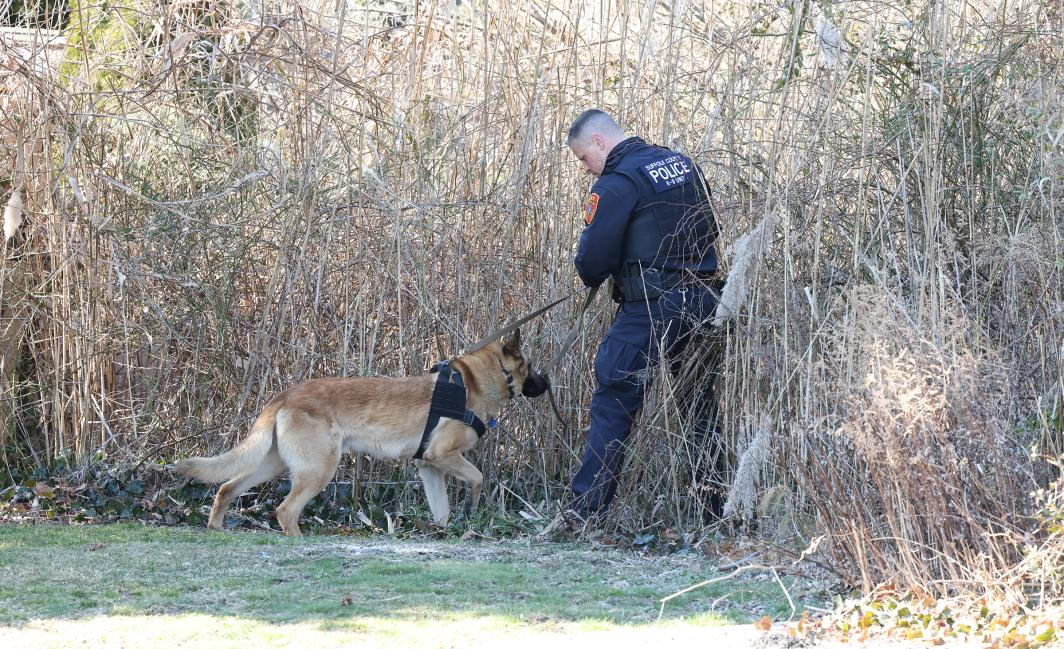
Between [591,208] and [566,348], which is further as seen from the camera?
[566,348]

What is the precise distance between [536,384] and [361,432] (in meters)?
1.01

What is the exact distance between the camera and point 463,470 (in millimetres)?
6430

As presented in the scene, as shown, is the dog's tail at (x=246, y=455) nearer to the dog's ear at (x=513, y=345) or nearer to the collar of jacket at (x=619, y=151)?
the dog's ear at (x=513, y=345)

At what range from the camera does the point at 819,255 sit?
536 centimetres

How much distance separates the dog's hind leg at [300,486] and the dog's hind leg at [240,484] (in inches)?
6.4

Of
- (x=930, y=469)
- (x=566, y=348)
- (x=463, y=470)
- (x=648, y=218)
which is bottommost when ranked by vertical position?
(x=463, y=470)

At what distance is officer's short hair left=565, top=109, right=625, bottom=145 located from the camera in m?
5.98

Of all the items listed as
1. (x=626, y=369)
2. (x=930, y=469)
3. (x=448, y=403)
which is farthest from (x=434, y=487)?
(x=930, y=469)

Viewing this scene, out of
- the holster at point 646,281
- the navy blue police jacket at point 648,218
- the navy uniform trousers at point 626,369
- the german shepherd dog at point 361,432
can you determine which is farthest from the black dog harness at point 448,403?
the holster at point 646,281

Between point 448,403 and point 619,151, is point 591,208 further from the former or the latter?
point 448,403

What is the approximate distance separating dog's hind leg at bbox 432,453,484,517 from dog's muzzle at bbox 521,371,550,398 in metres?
0.54

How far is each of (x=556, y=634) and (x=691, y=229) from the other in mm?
2676

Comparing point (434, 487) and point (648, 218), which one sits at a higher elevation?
point (648, 218)

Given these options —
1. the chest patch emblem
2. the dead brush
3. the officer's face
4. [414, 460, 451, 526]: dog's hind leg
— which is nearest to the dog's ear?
[414, 460, 451, 526]: dog's hind leg
